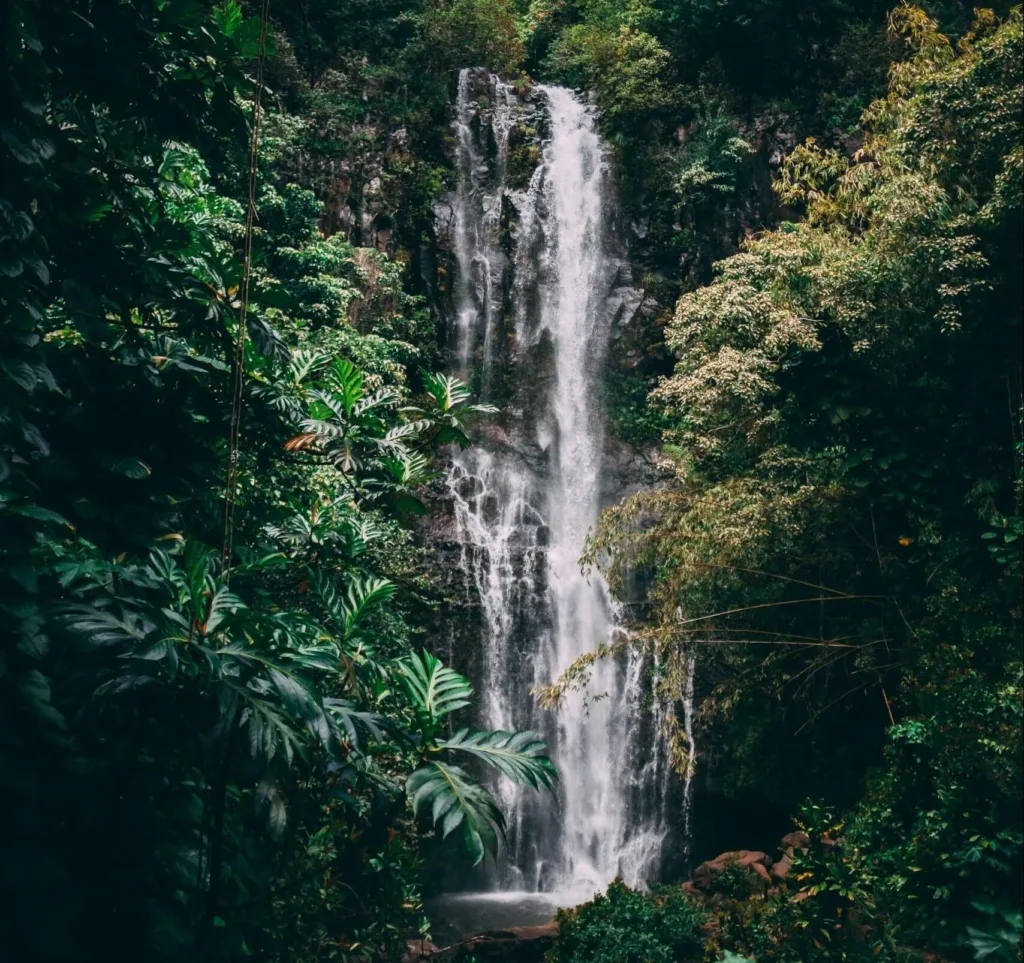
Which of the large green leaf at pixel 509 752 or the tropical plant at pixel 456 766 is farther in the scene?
the large green leaf at pixel 509 752

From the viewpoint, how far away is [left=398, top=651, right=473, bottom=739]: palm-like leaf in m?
2.85

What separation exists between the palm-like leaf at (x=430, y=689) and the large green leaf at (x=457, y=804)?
199 mm

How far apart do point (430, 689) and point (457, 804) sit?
21.9 inches

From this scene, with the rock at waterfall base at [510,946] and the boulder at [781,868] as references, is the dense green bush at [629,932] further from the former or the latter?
the boulder at [781,868]

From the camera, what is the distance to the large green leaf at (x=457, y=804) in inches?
94.2

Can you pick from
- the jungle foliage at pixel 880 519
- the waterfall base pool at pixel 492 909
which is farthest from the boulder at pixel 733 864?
the waterfall base pool at pixel 492 909

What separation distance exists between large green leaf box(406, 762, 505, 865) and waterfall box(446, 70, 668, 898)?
624 centimetres

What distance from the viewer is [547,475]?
12.4 metres

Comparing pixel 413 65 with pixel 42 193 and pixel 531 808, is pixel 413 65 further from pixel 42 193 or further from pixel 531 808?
pixel 42 193

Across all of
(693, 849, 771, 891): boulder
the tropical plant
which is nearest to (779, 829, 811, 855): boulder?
(693, 849, 771, 891): boulder

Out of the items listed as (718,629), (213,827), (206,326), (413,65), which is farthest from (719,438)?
(413,65)

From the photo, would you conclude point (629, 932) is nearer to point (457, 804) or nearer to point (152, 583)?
point (457, 804)

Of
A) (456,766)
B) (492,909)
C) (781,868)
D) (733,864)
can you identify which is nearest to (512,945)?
(733,864)

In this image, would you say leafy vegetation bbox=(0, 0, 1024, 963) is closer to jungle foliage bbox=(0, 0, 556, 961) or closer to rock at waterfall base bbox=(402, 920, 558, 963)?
jungle foliage bbox=(0, 0, 556, 961)
